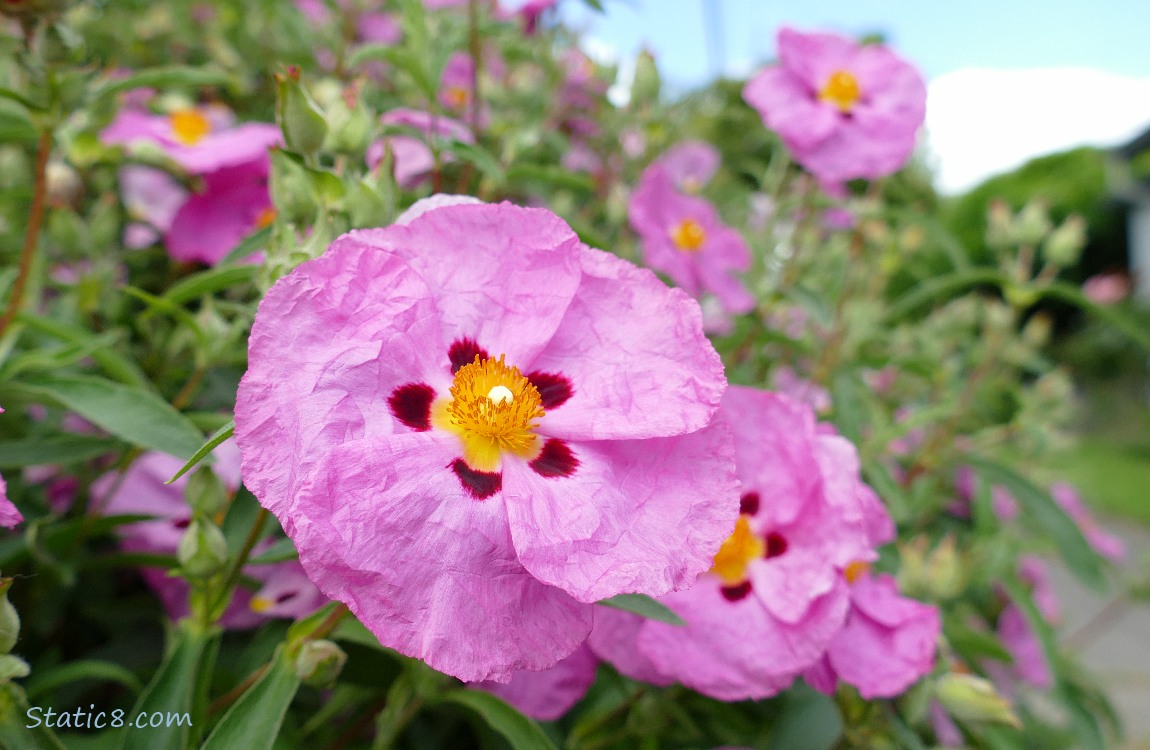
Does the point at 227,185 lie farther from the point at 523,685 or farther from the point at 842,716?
the point at 842,716

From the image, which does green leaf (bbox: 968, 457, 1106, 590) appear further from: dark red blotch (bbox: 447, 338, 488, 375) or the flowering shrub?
dark red blotch (bbox: 447, 338, 488, 375)

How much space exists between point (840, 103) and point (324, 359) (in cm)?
122

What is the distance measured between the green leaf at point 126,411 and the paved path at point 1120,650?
428cm

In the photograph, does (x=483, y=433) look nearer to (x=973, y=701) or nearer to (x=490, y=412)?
(x=490, y=412)

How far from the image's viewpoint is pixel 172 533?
102 cm

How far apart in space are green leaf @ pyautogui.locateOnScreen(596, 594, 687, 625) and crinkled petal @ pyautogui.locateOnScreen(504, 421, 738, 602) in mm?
94

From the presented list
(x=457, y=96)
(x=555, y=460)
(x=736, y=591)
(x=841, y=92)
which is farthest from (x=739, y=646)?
(x=457, y=96)

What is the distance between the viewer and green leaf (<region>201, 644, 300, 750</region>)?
26.4 inches

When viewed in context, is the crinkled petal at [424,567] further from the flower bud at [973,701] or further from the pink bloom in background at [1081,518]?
the pink bloom in background at [1081,518]

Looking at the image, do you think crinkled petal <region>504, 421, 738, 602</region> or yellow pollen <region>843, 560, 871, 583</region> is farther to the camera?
yellow pollen <region>843, 560, 871, 583</region>

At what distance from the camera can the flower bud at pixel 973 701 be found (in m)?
1.00

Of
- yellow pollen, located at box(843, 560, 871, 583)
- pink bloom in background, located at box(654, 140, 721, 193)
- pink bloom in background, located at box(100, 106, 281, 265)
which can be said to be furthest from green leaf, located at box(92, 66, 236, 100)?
pink bloom in background, located at box(654, 140, 721, 193)

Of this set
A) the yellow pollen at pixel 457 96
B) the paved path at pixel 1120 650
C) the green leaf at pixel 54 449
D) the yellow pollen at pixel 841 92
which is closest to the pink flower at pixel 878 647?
the green leaf at pixel 54 449

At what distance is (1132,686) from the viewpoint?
4539mm
